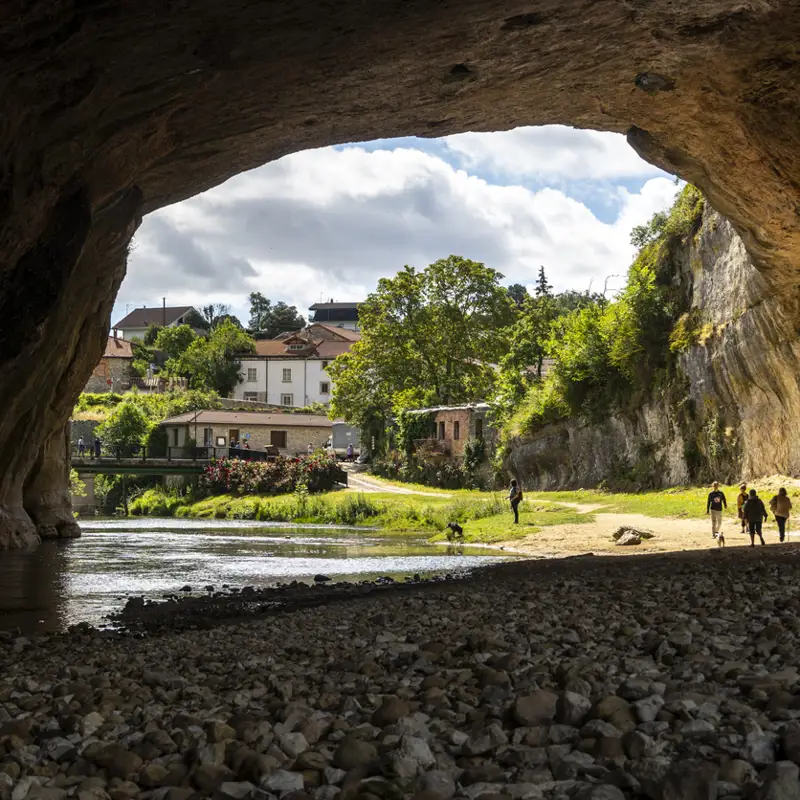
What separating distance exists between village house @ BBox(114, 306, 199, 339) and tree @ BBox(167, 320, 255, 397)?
27.0 metres

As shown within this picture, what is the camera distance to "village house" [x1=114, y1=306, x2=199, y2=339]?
12769 centimetres

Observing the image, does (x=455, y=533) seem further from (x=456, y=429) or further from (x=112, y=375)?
(x=112, y=375)

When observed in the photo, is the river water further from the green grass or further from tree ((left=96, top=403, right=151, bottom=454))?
tree ((left=96, top=403, right=151, bottom=454))

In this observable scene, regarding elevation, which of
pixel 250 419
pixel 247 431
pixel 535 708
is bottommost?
pixel 535 708

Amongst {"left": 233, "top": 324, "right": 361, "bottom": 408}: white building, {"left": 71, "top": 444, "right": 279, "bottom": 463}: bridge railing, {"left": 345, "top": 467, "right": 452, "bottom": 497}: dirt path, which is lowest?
{"left": 345, "top": 467, "right": 452, "bottom": 497}: dirt path

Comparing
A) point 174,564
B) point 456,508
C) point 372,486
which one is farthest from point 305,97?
point 372,486

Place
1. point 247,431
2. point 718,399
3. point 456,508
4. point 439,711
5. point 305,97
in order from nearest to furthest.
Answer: point 439,711 → point 305,97 → point 718,399 → point 456,508 → point 247,431

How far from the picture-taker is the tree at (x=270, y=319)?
126 meters

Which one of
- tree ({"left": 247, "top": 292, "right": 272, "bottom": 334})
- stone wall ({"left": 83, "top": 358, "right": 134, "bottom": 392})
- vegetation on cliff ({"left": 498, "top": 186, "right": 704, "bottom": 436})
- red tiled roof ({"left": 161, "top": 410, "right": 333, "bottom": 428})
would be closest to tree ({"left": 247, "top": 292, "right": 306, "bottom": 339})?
tree ({"left": 247, "top": 292, "right": 272, "bottom": 334})

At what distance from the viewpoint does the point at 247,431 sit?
74.2 m

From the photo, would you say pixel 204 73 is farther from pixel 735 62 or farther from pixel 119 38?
pixel 735 62

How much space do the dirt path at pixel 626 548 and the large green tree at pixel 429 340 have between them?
34.0 metres

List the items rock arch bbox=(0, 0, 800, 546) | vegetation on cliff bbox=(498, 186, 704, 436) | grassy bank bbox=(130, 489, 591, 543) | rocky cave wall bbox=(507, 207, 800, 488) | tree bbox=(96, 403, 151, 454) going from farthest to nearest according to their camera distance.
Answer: tree bbox=(96, 403, 151, 454) < vegetation on cliff bbox=(498, 186, 704, 436) < grassy bank bbox=(130, 489, 591, 543) < rocky cave wall bbox=(507, 207, 800, 488) < rock arch bbox=(0, 0, 800, 546)

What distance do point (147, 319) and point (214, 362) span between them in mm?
36798
